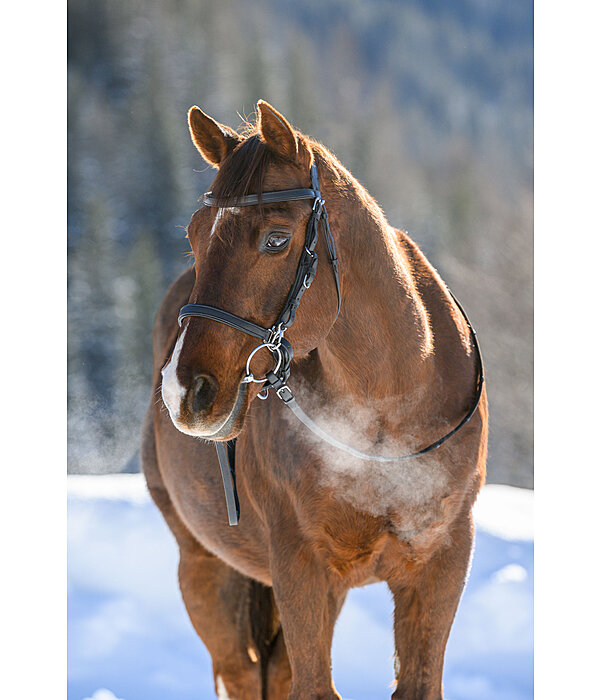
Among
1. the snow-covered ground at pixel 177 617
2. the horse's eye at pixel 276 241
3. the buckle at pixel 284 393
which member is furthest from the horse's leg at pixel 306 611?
the snow-covered ground at pixel 177 617

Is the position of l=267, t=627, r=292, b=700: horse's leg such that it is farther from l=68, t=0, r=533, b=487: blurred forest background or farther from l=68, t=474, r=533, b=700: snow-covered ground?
l=68, t=0, r=533, b=487: blurred forest background

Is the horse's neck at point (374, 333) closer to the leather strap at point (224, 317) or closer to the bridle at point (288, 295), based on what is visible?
the bridle at point (288, 295)

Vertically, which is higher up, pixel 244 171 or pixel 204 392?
pixel 244 171

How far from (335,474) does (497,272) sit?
2636mm

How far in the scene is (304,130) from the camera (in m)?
4.19

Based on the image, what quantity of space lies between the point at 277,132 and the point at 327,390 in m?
0.62

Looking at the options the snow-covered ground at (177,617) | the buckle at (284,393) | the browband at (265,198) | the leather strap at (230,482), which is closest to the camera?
the browband at (265,198)

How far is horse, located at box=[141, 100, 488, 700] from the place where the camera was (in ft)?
4.98

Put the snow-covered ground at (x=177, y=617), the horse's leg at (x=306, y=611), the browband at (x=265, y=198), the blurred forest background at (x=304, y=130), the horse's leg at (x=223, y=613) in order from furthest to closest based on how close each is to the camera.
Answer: the blurred forest background at (x=304, y=130) → the snow-covered ground at (x=177, y=617) → the horse's leg at (x=223, y=613) → the horse's leg at (x=306, y=611) → the browband at (x=265, y=198)

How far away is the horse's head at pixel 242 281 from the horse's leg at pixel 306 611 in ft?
1.41

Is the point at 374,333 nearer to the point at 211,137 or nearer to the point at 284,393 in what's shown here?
the point at 284,393

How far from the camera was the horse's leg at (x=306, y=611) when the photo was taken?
5.95 ft

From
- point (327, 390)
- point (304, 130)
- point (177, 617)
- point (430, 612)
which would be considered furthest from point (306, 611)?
point (304, 130)
